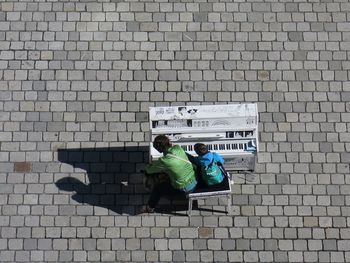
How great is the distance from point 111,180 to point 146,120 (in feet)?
4.25

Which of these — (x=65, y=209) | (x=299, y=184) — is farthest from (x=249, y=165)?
(x=65, y=209)

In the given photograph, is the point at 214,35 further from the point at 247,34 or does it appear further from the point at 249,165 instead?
the point at 249,165

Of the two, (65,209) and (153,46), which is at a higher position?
(153,46)

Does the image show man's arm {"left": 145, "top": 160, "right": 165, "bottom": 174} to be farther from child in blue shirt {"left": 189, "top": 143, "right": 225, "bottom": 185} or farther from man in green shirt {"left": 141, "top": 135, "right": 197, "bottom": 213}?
child in blue shirt {"left": 189, "top": 143, "right": 225, "bottom": 185}

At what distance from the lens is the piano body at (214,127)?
9.59 m

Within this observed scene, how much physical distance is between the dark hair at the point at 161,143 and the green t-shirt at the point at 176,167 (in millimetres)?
84

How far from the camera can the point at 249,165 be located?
10148mm

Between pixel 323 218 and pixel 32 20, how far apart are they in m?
6.72

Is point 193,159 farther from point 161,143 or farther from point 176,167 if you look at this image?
point 161,143

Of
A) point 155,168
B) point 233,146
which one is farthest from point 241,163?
point 155,168

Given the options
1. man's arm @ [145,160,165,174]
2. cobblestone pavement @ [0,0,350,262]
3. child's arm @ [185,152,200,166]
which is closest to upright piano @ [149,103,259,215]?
man's arm @ [145,160,165,174]

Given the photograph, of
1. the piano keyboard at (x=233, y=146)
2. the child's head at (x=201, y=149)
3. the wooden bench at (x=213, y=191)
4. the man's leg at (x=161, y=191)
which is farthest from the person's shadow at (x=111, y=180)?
the child's head at (x=201, y=149)

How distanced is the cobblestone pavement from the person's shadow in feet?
0.06

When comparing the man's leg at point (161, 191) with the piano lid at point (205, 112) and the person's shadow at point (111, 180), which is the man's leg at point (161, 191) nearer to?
the person's shadow at point (111, 180)
